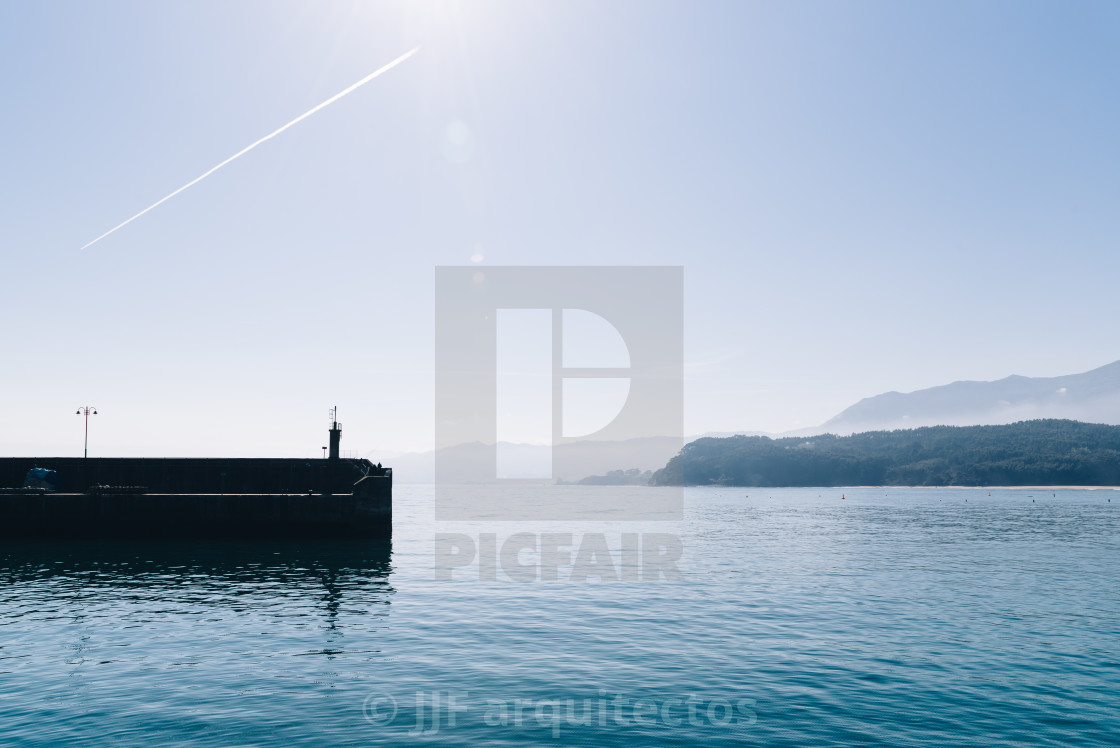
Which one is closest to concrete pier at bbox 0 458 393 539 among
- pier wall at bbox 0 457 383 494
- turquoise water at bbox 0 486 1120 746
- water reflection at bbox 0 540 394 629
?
water reflection at bbox 0 540 394 629

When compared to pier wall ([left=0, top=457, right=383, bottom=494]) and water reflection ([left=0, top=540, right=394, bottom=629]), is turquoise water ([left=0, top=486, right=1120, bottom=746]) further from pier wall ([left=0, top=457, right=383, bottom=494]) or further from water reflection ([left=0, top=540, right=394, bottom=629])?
pier wall ([left=0, top=457, right=383, bottom=494])

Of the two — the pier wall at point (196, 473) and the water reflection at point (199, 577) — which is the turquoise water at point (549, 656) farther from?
the pier wall at point (196, 473)

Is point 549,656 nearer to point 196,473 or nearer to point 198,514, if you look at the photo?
point 198,514

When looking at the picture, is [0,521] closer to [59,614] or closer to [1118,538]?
[59,614]

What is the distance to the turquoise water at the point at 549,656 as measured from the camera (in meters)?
15.1

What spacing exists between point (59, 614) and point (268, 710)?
1728 cm

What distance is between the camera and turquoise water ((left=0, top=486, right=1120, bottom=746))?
15125 millimetres

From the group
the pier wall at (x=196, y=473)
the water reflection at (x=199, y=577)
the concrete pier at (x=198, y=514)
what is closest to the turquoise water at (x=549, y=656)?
the water reflection at (x=199, y=577)

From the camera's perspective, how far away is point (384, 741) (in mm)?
14234

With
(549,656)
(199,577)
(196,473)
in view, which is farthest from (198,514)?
(549,656)

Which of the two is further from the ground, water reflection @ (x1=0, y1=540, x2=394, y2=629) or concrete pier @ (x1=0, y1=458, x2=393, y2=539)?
concrete pier @ (x1=0, y1=458, x2=393, y2=539)

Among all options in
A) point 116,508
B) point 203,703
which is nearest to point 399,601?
point 203,703

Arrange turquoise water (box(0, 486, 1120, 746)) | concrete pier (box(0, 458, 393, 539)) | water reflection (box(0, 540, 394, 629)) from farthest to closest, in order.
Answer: concrete pier (box(0, 458, 393, 539))
water reflection (box(0, 540, 394, 629))
turquoise water (box(0, 486, 1120, 746))

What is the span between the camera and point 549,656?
21312 mm
